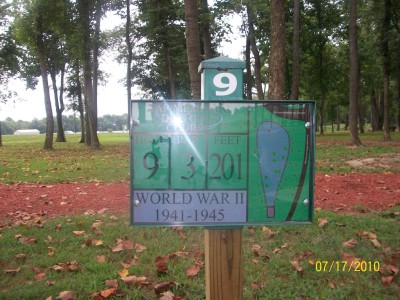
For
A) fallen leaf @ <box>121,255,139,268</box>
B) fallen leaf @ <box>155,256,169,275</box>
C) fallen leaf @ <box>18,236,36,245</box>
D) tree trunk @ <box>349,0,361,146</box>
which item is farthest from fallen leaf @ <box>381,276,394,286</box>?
tree trunk @ <box>349,0,361,146</box>

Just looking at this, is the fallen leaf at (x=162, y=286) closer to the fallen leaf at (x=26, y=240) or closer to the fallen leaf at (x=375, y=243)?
the fallen leaf at (x=26, y=240)

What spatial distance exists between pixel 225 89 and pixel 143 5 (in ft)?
92.1

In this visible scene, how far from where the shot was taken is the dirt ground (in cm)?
595

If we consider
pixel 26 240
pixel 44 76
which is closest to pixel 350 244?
pixel 26 240

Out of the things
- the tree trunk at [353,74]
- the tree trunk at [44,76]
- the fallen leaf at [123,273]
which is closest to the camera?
the fallen leaf at [123,273]

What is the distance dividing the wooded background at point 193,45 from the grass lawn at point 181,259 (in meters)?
4.82

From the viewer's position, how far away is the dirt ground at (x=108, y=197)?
5.95 metres

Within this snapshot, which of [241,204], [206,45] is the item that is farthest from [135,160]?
[206,45]

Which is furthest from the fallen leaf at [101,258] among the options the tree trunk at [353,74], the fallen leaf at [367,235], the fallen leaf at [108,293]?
the tree trunk at [353,74]

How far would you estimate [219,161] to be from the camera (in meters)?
2.04

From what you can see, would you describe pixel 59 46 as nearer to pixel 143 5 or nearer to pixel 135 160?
pixel 143 5

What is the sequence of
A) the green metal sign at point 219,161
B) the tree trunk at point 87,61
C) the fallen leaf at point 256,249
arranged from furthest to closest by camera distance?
the tree trunk at point 87,61, the fallen leaf at point 256,249, the green metal sign at point 219,161
